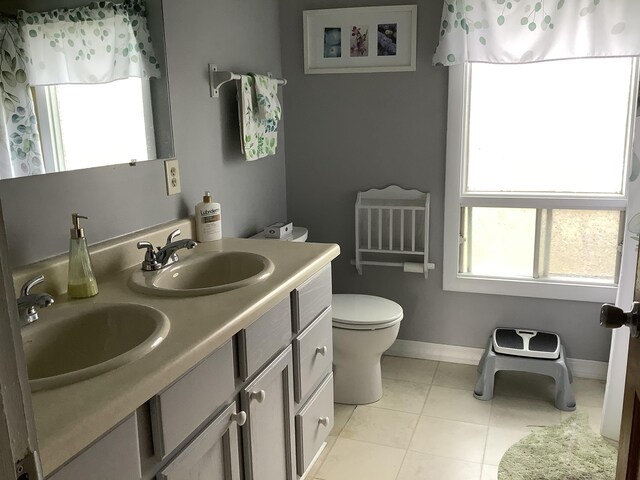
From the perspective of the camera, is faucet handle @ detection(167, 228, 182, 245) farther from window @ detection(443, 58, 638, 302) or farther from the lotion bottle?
window @ detection(443, 58, 638, 302)

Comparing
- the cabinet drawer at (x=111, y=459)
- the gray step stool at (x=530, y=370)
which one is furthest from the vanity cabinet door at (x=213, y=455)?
the gray step stool at (x=530, y=370)

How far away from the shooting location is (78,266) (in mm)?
1490

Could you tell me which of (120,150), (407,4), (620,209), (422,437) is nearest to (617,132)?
(620,209)

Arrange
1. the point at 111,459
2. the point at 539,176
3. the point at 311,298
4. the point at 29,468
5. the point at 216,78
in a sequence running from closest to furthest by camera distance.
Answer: the point at 29,468
the point at 111,459
the point at 311,298
the point at 216,78
the point at 539,176

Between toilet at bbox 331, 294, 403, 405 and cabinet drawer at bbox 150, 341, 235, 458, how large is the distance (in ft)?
3.83

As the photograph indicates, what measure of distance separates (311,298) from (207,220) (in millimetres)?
528

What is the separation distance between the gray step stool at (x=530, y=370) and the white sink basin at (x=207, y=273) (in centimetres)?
137

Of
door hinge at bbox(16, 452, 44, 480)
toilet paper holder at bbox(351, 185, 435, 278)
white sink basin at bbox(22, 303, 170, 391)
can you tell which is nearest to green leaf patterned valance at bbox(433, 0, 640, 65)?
toilet paper holder at bbox(351, 185, 435, 278)

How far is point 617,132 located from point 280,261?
1.76 metres

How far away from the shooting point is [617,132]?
262cm

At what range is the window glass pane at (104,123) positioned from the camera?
1.60m

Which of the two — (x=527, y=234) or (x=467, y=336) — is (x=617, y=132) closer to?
(x=527, y=234)

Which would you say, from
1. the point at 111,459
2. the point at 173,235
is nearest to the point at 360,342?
the point at 173,235

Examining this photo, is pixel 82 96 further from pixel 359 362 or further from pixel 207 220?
pixel 359 362
